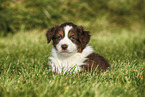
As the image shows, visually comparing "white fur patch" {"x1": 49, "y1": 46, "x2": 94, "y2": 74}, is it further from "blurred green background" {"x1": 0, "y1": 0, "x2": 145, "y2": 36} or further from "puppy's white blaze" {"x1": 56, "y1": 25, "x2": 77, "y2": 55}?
"blurred green background" {"x1": 0, "y1": 0, "x2": 145, "y2": 36}

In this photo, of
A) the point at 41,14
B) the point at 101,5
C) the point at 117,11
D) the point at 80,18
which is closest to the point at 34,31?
the point at 41,14

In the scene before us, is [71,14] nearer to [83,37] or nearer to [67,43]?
[83,37]

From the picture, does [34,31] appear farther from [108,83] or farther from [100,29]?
[108,83]

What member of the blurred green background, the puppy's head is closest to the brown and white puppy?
the puppy's head

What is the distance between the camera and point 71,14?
12.1 meters

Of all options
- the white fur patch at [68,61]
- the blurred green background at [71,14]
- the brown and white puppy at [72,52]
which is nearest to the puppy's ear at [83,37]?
the brown and white puppy at [72,52]

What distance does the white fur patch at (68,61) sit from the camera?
14.3 ft

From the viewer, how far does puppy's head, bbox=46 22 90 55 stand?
164 inches

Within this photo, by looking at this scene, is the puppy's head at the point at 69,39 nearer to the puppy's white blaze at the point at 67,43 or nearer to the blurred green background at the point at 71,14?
the puppy's white blaze at the point at 67,43

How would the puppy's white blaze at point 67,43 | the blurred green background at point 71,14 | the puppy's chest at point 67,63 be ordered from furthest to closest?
the blurred green background at point 71,14 → the puppy's chest at point 67,63 → the puppy's white blaze at point 67,43

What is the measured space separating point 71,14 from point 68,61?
7986 mm

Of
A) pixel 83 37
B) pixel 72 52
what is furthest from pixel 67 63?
pixel 83 37

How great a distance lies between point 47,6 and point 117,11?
582cm

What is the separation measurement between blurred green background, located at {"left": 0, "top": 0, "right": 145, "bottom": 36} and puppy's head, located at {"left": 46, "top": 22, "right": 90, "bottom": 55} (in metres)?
6.21
